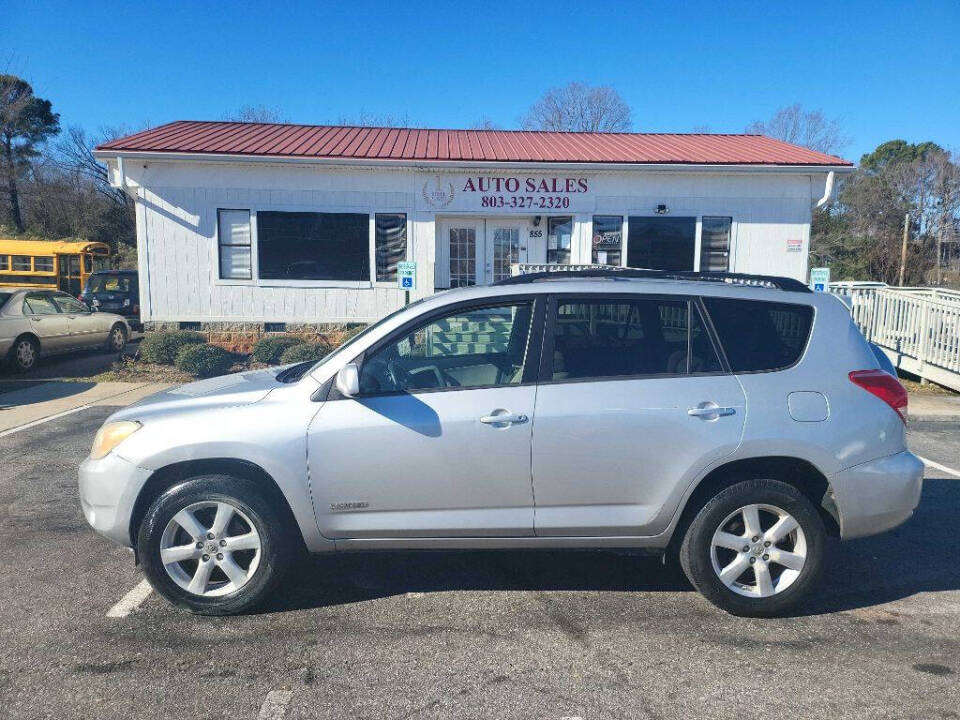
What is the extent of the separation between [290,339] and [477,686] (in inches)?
409

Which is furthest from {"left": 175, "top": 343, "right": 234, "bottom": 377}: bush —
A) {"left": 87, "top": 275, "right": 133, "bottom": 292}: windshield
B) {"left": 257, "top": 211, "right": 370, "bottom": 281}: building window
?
{"left": 87, "top": 275, "right": 133, "bottom": 292}: windshield

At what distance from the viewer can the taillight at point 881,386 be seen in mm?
3781

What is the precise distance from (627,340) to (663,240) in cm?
1059

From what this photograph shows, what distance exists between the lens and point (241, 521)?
369 cm

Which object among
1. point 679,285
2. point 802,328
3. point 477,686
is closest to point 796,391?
→ point 802,328

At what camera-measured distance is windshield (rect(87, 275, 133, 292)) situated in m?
19.3

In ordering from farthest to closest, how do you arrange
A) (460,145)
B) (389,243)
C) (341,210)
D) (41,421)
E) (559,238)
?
(460,145) → (559,238) → (389,243) → (341,210) → (41,421)

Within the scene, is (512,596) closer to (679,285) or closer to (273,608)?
(273,608)

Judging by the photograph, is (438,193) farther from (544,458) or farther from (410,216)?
(544,458)

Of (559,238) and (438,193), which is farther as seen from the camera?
(559,238)

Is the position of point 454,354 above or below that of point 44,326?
above

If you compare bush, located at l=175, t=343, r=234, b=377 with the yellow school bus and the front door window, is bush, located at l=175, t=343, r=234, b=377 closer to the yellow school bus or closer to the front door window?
the front door window

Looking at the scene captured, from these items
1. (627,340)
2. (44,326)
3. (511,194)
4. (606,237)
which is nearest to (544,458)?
(627,340)

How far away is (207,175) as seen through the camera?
13.1 metres
